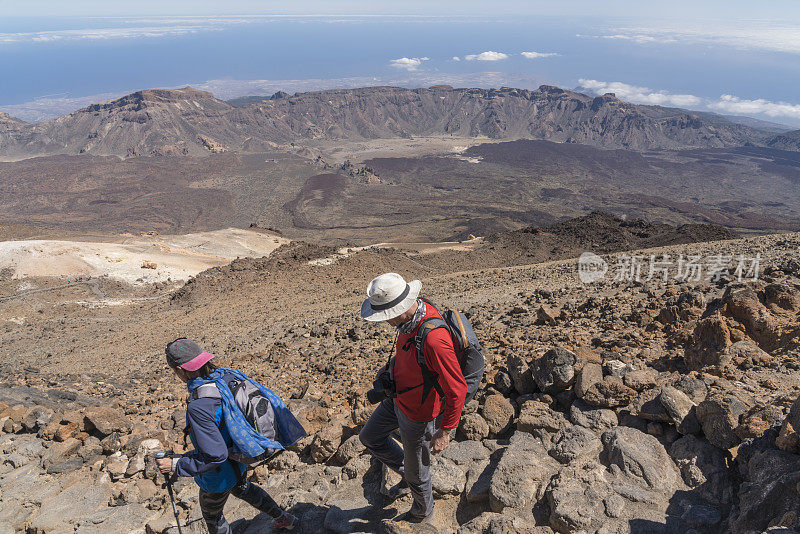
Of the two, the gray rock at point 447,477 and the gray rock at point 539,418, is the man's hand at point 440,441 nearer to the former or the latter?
the gray rock at point 447,477

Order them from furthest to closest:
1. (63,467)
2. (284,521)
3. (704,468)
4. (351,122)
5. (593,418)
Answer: (351,122) → (63,467) → (593,418) → (284,521) → (704,468)

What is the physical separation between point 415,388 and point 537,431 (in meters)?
1.56

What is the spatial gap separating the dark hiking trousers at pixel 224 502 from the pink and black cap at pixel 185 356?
37.0 inches

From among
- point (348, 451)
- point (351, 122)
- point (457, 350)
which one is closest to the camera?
point (457, 350)

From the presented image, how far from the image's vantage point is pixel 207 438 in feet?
8.46

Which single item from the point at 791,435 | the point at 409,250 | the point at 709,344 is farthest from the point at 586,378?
the point at 409,250

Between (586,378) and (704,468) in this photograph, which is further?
(586,378)

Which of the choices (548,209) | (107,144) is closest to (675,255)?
(548,209)

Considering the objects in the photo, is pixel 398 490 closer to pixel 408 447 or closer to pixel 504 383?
pixel 408 447

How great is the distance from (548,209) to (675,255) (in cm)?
5954

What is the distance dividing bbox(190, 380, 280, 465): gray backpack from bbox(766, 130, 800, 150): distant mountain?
169 metres

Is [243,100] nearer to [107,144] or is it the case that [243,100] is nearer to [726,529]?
[107,144]

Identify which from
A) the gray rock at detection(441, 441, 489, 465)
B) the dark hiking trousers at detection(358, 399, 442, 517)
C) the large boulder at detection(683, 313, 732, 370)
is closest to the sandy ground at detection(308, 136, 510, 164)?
the large boulder at detection(683, 313, 732, 370)

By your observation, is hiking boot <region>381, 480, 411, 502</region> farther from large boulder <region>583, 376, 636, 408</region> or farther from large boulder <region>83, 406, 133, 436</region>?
large boulder <region>83, 406, 133, 436</region>
